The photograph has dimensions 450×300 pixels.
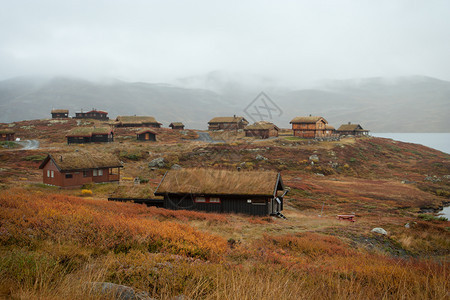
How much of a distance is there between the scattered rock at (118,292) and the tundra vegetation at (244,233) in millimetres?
147

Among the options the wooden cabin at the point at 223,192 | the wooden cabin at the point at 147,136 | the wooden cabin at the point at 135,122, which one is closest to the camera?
the wooden cabin at the point at 223,192

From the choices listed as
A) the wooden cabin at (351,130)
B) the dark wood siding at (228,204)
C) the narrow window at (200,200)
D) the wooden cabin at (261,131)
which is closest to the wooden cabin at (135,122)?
the wooden cabin at (261,131)

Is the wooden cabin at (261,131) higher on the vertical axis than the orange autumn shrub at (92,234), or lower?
higher

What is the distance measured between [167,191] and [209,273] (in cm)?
2316

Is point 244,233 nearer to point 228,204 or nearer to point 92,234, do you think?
point 228,204

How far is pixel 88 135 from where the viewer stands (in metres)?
85.4

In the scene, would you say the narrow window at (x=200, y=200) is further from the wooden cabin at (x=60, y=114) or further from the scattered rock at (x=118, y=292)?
the wooden cabin at (x=60, y=114)

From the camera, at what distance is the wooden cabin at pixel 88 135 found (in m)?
84.6

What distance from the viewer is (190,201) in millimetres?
30500

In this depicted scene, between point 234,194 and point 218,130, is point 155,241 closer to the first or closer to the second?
point 234,194

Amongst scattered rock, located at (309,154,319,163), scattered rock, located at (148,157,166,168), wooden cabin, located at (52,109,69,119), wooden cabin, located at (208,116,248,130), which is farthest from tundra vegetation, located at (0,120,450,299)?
wooden cabin, located at (52,109,69,119)

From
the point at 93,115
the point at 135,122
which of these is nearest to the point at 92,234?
the point at 135,122

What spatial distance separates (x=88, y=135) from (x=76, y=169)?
4960 cm

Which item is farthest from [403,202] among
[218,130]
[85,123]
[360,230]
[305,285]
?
[85,123]
